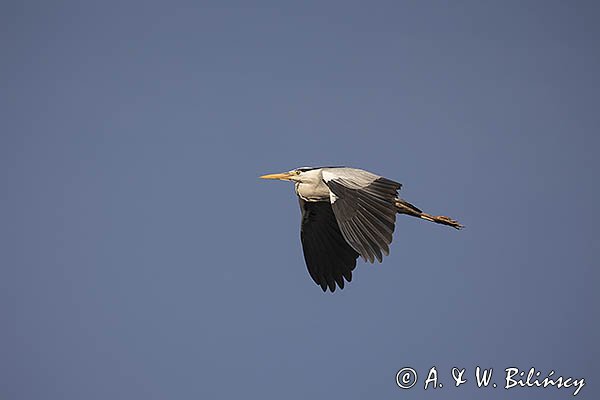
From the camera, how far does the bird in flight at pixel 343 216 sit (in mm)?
8711

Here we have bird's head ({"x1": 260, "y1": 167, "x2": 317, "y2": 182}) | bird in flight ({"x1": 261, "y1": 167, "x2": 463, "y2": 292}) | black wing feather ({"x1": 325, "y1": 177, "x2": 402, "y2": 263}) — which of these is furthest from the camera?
bird's head ({"x1": 260, "y1": 167, "x2": 317, "y2": 182})

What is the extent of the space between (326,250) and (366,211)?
8.21 feet

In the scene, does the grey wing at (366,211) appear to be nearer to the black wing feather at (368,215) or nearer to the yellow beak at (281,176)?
the black wing feather at (368,215)

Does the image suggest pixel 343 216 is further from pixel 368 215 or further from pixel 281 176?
pixel 281 176

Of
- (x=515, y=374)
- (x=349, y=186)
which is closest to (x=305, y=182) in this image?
(x=349, y=186)

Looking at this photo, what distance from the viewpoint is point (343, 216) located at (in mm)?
8914

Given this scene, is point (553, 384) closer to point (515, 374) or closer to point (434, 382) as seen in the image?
point (515, 374)

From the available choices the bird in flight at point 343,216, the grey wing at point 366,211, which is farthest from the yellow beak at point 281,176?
the grey wing at point 366,211

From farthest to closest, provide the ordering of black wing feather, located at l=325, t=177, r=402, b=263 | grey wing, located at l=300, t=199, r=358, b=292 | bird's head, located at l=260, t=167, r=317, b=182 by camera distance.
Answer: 1. grey wing, located at l=300, t=199, r=358, b=292
2. bird's head, located at l=260, t=167, r=317, b=182
3. black wing feather, located at l=325, t=177, r=402, b=263

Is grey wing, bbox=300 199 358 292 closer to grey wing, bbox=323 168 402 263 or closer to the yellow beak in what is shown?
the yellow beak

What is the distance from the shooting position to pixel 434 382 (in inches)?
398

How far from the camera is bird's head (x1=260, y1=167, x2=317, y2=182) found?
10688mm

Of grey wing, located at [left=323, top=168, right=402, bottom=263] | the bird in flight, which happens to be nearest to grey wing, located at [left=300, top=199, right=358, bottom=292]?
the bird in flight

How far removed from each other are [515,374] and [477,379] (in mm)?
390
